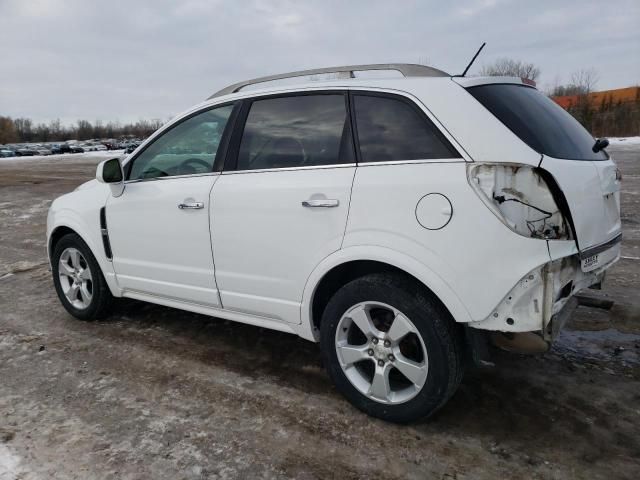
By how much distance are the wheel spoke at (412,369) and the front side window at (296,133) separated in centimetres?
112

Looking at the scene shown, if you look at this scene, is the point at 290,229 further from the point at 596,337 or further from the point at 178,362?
the point at 596,337

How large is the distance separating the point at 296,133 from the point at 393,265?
109 cm

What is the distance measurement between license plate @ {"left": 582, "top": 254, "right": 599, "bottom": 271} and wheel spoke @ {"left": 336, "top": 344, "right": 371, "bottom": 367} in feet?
3.96

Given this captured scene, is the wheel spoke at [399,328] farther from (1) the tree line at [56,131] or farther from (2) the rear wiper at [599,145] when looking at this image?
(1) the tree line at [56,131]

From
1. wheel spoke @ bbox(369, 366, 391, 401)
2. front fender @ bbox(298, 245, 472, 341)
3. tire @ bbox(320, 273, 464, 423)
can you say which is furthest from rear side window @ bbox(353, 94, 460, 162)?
wheel spoke @ bbox(369, 366, 391, 401)

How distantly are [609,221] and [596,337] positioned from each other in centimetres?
136

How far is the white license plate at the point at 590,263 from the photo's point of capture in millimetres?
2598

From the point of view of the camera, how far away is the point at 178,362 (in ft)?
11.9

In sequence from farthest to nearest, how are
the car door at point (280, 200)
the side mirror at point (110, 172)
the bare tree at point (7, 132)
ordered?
the bare tree at point (7, 132)
the side mirror at point (110, 172)
the car door at point (280, 200)

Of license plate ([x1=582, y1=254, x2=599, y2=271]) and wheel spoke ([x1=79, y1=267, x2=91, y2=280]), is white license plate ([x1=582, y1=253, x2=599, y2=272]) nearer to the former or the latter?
license plate ([x1=582, y1=254, x2=599, y2=271])

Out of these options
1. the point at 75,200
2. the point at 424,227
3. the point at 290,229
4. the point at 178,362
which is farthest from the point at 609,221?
the point at 75,200

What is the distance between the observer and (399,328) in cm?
267

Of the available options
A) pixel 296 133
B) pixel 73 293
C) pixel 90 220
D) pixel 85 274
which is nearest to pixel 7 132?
pixel 73 293

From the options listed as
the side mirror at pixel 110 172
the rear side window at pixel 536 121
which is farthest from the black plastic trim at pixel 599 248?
the side mirror at pixel 110 172
